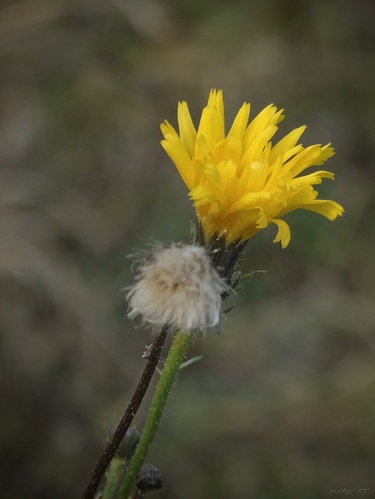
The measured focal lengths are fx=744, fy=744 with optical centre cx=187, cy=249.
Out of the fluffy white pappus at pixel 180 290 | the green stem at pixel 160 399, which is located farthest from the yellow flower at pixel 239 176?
the green stem at pixel 160 399

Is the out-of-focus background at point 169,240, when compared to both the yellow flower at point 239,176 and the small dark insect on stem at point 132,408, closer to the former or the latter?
the small dark insect on stem at point 132,408

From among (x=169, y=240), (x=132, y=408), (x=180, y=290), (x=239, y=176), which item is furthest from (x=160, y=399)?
(x=169, y=240)

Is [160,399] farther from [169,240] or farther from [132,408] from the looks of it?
[169,240]

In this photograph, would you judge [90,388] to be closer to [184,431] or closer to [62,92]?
[184,431]

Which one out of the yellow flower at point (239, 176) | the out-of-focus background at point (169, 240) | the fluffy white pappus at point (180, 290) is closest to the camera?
the fluffy white pappus at point (180, 290)

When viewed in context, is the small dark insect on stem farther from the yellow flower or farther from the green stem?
the yellow flower

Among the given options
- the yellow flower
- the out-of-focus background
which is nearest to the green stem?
the yellow flower
